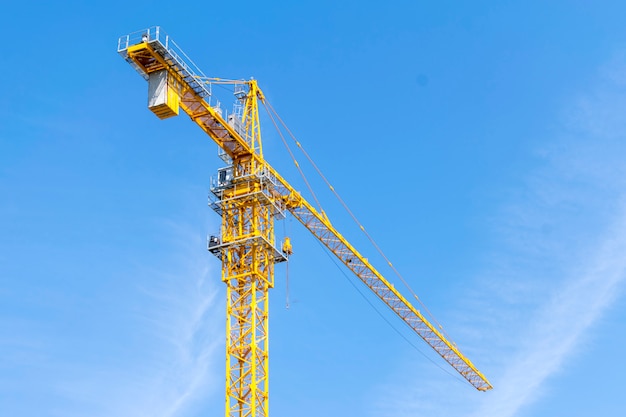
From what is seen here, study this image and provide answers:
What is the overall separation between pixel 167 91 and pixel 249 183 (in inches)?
392

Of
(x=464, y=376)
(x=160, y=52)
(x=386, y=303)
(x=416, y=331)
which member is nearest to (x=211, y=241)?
(x=160, y=52)

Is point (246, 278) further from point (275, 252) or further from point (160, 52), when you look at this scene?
point (160, 52)

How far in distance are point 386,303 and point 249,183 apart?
25.4m

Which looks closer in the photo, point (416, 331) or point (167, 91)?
point (167, 91)

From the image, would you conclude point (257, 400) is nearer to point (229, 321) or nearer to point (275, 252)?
point (229, 321)

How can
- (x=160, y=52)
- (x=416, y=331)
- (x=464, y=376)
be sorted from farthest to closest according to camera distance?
1. (x=464, y=376)
2. (x=416, y=331)
3. (x=160, y=52)

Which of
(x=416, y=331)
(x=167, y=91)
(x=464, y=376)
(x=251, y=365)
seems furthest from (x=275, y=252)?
(x=464, y=376)

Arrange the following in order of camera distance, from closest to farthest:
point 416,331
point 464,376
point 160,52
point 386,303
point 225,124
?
point 160,52 → point 225,124 → point 386,303 → point 416,331 → point 464,376

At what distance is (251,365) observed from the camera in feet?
213

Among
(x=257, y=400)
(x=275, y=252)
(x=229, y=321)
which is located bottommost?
(x=257, y=400)

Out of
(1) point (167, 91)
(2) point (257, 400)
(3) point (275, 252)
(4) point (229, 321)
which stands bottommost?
(2) point (257, 400)

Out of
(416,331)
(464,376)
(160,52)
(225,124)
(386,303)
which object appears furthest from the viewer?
(464,376)

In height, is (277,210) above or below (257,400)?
above

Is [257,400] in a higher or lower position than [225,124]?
lower
